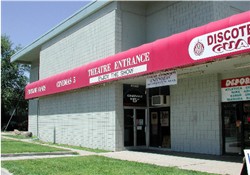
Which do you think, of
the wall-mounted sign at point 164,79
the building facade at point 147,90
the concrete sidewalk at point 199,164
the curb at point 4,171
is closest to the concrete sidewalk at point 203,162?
the concrete sidewalk at point 199,164

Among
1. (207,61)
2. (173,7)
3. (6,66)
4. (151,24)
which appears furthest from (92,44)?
(6,66)

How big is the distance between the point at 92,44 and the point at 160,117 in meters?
6.07

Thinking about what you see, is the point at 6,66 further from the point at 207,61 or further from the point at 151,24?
the point at 207,61

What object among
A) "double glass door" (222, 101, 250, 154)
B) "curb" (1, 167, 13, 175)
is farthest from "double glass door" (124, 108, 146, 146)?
"curb" (1, 167, 13, 175)

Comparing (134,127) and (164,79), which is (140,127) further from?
(164,79)

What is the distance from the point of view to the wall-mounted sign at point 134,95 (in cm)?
1770

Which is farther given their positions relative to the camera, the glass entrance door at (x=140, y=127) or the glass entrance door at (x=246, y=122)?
the glass entrance door at (x=140, y=127)

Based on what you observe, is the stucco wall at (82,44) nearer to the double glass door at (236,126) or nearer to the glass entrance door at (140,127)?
the glass entrance door at (140,127)

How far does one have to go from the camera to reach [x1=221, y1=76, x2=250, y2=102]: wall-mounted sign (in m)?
13.6

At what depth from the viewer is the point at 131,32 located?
18656mm

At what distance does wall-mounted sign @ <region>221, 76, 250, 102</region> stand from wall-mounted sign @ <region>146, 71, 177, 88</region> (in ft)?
7.62

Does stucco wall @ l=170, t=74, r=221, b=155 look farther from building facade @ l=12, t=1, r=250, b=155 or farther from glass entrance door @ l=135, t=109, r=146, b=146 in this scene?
glass entrance door @ l=135, t=109, r=146, b=146

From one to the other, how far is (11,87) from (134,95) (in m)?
32.0

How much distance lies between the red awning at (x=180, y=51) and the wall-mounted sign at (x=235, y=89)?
106 inches
